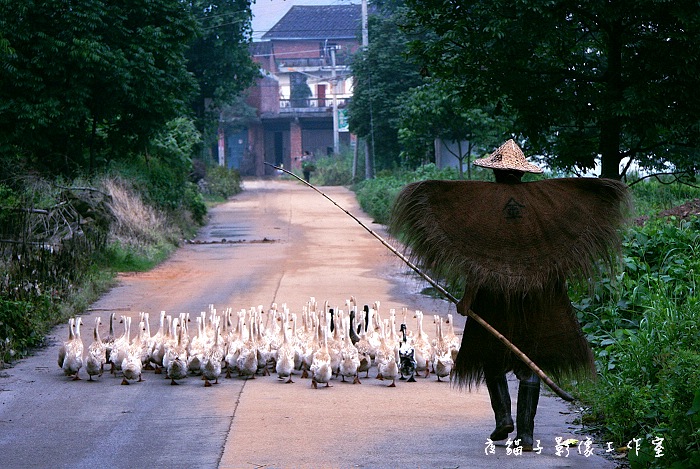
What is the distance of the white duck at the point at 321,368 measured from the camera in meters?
8.83

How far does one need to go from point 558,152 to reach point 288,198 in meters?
28.7

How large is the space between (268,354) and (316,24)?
64565mm

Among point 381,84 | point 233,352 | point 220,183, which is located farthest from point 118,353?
point 220,183

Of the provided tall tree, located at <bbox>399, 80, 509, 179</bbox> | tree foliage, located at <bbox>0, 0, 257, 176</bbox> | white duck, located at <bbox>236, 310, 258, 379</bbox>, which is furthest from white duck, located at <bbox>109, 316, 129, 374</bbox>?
tall tree, located at <bbox>399, 80, 509, 179</bbox>

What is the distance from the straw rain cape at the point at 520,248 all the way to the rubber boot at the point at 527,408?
0.14 meters

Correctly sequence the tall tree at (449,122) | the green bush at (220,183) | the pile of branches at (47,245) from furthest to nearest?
the green bush at (220,183) < the tall tree at (449,122) < the pile of branches at (47,245)

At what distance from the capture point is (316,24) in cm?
7181

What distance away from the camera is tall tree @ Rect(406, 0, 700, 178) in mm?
9492

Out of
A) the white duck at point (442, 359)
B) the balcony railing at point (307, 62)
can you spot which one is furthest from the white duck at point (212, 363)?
the balcony railing at point (307, 62)

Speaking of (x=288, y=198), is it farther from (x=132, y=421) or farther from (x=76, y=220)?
(x=132, y=421)

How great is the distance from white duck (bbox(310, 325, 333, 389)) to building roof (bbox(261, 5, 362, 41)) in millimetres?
62757

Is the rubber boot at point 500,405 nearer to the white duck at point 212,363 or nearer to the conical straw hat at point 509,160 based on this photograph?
the conical straw hat at point 509,160

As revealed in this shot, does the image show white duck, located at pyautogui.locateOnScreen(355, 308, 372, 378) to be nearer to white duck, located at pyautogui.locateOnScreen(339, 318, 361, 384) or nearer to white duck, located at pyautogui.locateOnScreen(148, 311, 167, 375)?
white duck, located at pyautogui.locateOnScreen(339, 318, 361, 384)

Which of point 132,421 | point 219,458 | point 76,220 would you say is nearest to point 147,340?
point 132,421
